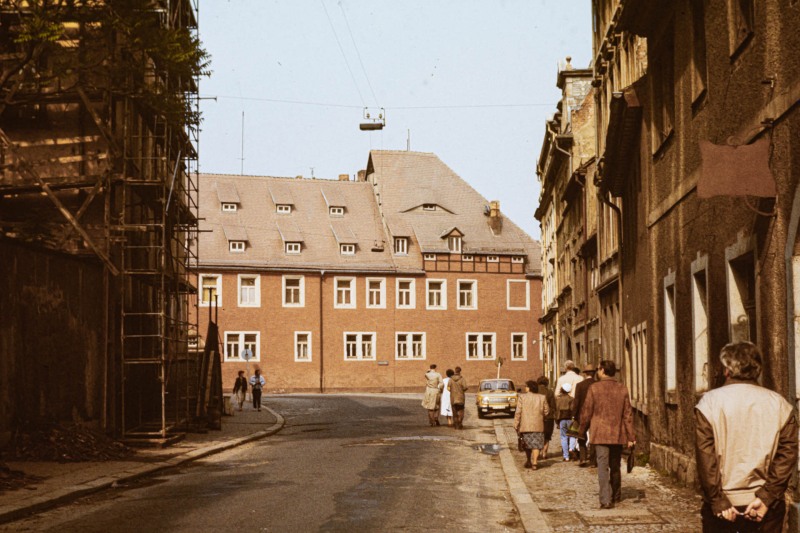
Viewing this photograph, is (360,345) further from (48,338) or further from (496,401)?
(48,338)

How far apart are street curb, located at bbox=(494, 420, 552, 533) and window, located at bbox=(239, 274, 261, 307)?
4566cm

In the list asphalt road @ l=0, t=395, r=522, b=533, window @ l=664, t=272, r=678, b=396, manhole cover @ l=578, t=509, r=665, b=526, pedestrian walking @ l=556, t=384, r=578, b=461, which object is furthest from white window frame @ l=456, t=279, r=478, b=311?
manhole cover @ l=578, t=509, r=665, b=526

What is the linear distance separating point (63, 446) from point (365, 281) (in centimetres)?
4913

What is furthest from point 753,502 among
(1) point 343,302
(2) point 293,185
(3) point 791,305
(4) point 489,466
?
(2) point 293,185

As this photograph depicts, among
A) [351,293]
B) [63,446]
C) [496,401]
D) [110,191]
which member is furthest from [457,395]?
[351,293]

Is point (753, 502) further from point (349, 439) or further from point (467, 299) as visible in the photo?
point (467, 299)

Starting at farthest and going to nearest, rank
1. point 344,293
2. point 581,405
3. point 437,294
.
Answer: point 437,294
point 344,293
point 581,405

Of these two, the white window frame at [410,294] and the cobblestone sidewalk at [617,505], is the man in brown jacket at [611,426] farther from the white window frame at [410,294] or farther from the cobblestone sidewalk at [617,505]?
the white window frame at [410,294]

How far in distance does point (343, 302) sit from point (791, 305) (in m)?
59.2

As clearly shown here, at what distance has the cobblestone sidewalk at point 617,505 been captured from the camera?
11375 millimetres

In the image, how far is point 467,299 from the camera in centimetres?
7062

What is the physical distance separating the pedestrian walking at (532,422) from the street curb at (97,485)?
6.16m

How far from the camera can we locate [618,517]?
472 inches

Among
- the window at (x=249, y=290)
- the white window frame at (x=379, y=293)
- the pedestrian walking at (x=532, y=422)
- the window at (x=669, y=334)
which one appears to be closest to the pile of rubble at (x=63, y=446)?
the pedestrian walking at (x=532, y=422)
